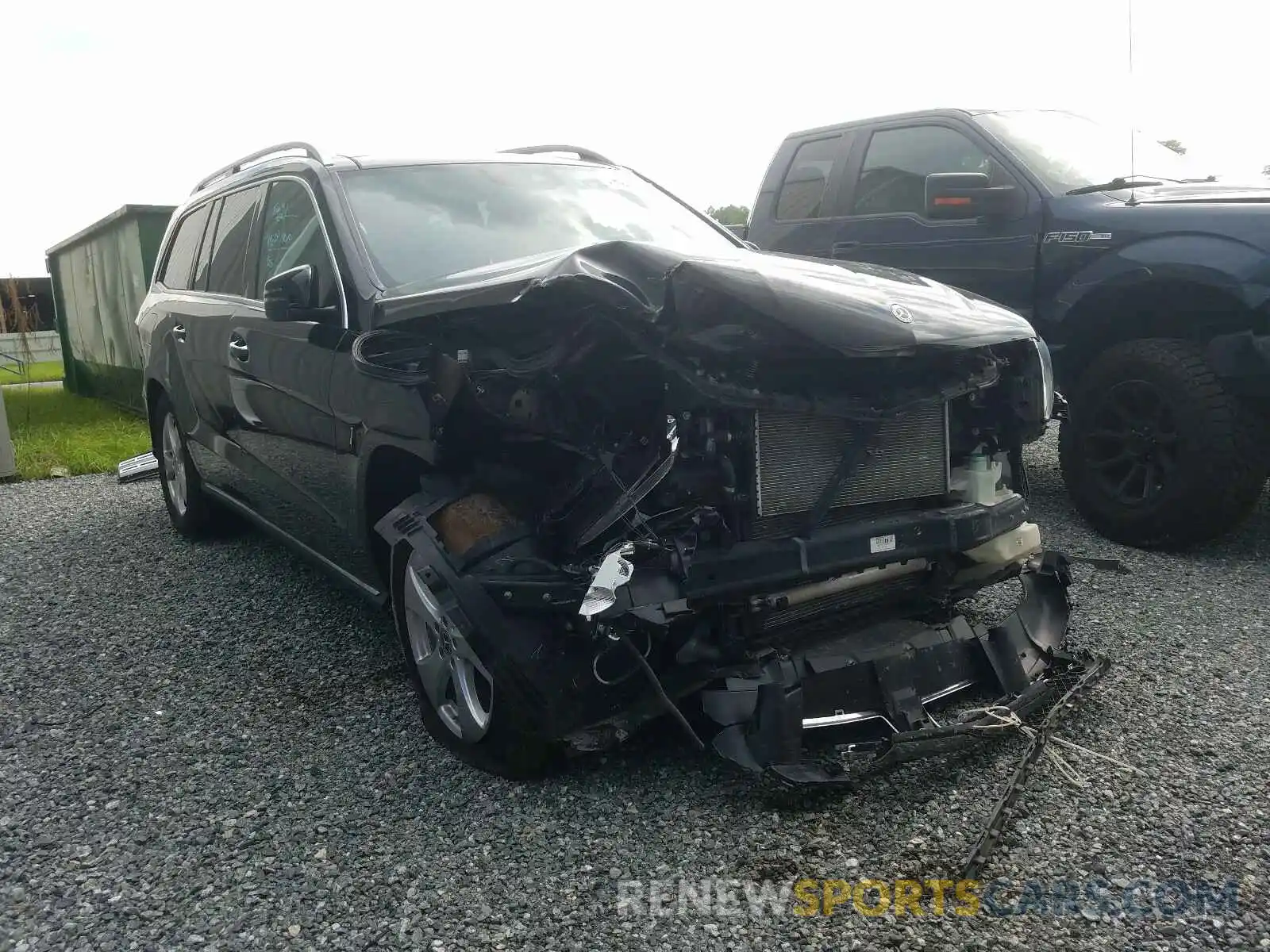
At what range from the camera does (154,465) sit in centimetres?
750

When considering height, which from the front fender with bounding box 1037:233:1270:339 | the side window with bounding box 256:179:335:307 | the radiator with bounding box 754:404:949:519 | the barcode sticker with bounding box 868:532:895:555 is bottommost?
the barcode sticker with bounding box 868:532:895:555

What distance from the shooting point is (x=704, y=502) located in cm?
282

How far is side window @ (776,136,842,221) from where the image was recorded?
667cm

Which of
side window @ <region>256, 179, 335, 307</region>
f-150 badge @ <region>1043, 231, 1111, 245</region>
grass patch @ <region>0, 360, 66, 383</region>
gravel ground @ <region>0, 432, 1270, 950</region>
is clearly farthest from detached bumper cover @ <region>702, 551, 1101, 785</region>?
grass patch @ <region>0, 360, 66, 383</region>

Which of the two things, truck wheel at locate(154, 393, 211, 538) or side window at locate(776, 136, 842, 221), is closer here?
truck wheel at locate(154, 393, 211, 538)

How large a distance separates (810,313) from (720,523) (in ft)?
1.94

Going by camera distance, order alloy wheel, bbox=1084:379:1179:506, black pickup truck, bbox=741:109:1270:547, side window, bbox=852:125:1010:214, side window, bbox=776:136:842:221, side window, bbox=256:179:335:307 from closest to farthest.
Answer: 1. side window, bbox=256:179:335:307
2. black pickup truck, bbox=741:109:1270:547
3. alloy wheel, bbox=1084:379:1179:506
4. side window, bbox=852:125:1010:214
5. side window, bbox=776:136:842:221

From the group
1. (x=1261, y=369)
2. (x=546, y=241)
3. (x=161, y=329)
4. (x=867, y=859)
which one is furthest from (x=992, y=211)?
(x=161, y=329)

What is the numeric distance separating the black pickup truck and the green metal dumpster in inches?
285

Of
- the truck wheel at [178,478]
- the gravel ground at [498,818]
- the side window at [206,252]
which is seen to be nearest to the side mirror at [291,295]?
the gravel ground at [498,818]

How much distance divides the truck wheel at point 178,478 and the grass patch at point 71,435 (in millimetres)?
3278

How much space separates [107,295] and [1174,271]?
39.3 ft

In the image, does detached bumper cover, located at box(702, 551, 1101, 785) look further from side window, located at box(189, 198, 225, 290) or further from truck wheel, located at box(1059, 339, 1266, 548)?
side window, located at box(189, 198, 225, 290)

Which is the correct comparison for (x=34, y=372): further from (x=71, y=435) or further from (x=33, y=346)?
(x=71, y=435)
